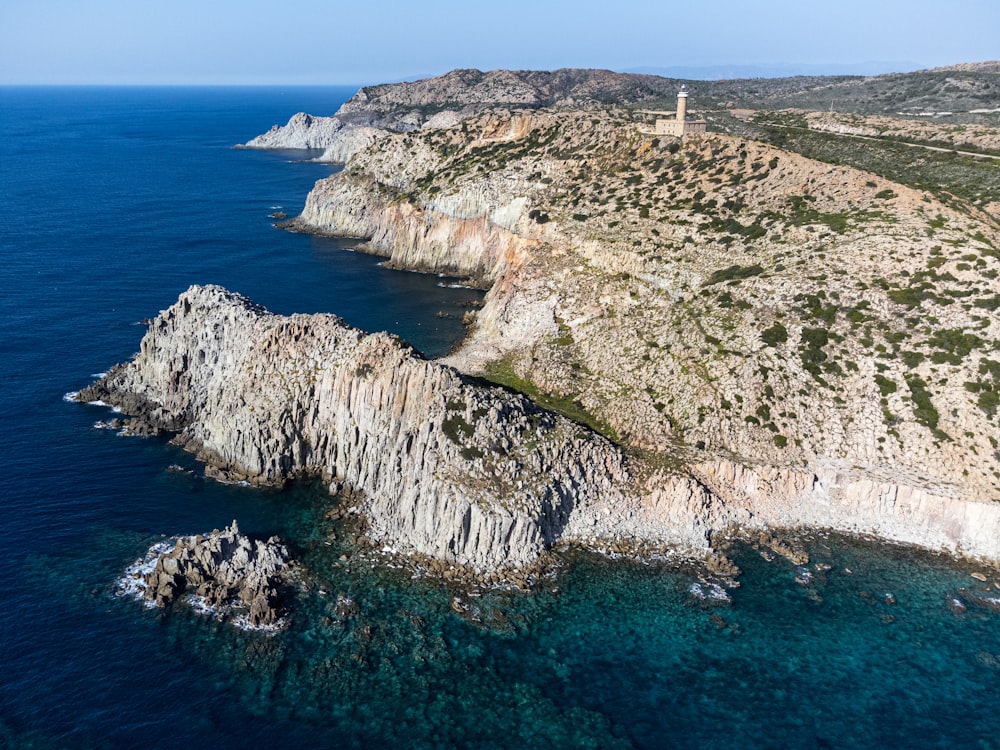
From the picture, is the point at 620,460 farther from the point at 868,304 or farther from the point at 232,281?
the point at 232,281

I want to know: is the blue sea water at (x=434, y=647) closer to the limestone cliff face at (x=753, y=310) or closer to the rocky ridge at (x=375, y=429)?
the rocky ridge at (x=375, y=429)

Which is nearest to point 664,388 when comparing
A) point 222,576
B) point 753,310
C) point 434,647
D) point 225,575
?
point 753,310

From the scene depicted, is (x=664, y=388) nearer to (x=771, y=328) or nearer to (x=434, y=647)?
(x=771, y=328)

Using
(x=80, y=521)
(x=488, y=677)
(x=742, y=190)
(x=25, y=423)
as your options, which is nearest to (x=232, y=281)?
(x=25, y=423)

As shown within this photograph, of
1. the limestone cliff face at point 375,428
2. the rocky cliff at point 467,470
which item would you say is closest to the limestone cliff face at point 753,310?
the rocky cliff at point 467,470

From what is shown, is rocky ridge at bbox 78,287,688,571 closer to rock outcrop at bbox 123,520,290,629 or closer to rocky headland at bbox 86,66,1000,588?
rocky headland at bbox 86,66,1000,588

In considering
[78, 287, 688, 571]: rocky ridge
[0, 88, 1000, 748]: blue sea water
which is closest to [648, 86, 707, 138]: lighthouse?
[78, 287, 688, 571]: rocky ridge
